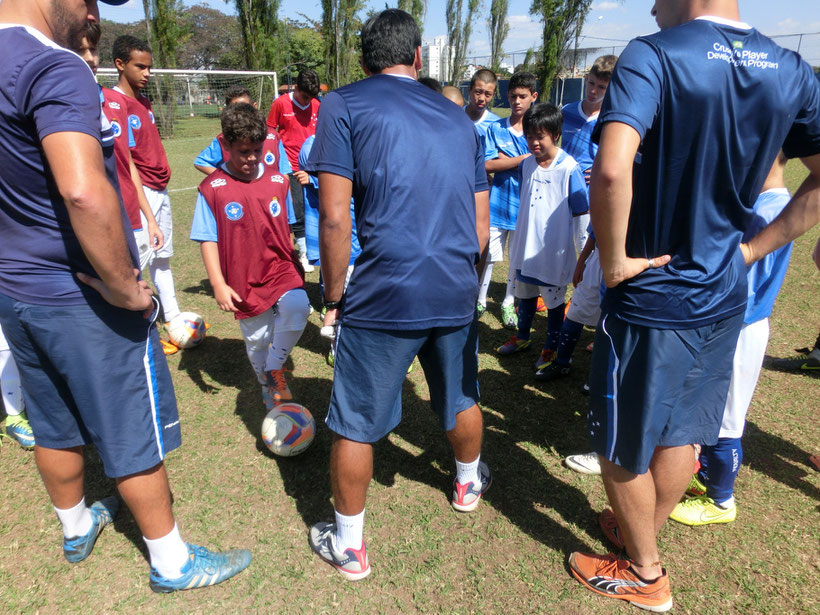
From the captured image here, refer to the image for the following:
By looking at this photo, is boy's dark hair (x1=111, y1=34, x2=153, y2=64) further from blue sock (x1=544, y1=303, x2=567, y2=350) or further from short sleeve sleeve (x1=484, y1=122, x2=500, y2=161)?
blue sock (x1=544, y1=303, x2=567, y2=350)

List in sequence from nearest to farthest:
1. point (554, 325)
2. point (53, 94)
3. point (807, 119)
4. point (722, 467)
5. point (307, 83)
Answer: point (53, 94) → point (807, 119) → point (722, 467) → point (554, 325) → point (307, 83)

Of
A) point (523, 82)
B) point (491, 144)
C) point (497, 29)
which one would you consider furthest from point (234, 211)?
point (497, 29)

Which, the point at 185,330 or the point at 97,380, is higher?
the point at 97,380

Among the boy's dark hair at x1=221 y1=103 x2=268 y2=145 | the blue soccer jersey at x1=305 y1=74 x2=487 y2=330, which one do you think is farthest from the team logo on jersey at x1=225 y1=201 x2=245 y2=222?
the blue soccer jersey at x1=305 y1=74 x2=487 y2=330

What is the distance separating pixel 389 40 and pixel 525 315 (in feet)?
9.36

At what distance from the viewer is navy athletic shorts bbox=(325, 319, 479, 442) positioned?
2.18 metres

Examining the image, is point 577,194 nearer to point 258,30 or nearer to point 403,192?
point 403,192

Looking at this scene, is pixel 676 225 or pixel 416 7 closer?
pixel 676 225

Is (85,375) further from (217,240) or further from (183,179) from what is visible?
(183,179)

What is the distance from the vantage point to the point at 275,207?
10.8ft

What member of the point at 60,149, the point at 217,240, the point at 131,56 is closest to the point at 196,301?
the point at 131,56

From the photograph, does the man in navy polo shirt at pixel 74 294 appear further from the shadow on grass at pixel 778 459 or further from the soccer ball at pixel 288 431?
the shadow on grass at pixel 778 459

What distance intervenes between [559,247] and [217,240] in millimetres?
2445

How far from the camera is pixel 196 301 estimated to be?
5.77 metres
